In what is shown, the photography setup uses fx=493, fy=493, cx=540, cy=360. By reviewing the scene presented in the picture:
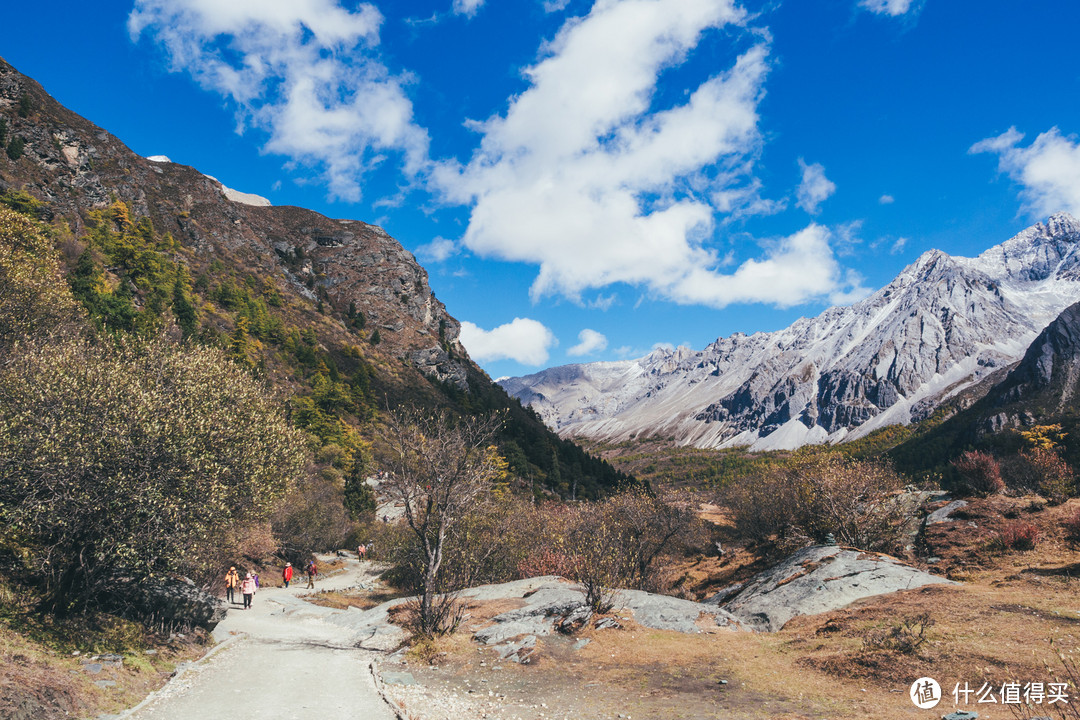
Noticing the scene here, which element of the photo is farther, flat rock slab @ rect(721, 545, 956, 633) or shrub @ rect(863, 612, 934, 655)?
flat rock slab @ rect(721, 545, 956, 633)

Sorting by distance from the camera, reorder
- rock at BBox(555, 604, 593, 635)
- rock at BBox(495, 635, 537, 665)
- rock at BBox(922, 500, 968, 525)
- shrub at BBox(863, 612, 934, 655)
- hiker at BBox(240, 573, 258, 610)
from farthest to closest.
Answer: rock at BBox(922, 500, 968, 525) < hiker at BBox(240, 573, 258, 610) < rock at BBox(555, 604, 593, 635) < rock at BBox(495, 635, 537, 665) < shrub at BBox(863, 612, 934, 655)

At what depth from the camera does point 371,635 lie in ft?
72.1

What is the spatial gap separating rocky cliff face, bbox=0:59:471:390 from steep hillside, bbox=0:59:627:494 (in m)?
0.48

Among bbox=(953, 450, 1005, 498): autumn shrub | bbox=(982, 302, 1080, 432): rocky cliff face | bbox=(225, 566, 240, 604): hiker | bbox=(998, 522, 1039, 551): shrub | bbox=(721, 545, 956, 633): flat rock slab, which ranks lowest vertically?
bbox=(225, 566, 240, 604): hiker

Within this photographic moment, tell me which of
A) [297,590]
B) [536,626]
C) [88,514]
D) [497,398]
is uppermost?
[497,398]

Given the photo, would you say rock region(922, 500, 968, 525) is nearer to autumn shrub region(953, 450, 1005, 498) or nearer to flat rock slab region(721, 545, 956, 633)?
autumn shrub region(953, 450, 1005, 498)

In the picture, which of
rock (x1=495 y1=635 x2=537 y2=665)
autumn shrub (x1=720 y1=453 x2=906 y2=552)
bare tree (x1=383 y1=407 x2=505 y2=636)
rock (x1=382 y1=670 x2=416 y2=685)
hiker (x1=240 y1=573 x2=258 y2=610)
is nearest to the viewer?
rock (x1=382 y1=670 x2=416 y2=685)

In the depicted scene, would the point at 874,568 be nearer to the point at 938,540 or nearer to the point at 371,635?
the point at 938,540

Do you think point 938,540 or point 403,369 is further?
point 403,369

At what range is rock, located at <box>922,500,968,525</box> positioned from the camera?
32.8 meters

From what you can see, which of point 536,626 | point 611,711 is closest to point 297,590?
point 536,626

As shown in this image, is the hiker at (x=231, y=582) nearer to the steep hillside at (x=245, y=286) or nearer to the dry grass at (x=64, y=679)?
the steep hillside at (x=245, y=286)

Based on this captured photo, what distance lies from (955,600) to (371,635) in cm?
2327

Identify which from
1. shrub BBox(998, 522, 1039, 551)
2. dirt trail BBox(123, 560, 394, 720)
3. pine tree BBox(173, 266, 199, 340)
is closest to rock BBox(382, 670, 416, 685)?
dirt trail BBox(123, 560, 394, 720)
